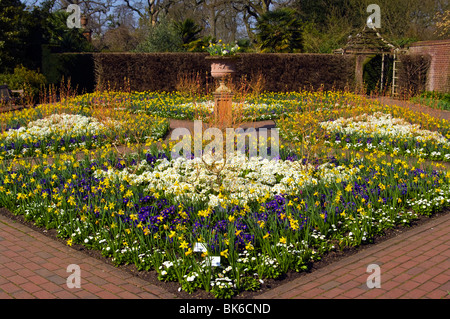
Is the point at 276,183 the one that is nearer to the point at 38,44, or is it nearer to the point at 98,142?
the point at 98,142

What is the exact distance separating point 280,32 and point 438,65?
25.1 ft

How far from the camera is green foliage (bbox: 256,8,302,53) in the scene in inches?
933

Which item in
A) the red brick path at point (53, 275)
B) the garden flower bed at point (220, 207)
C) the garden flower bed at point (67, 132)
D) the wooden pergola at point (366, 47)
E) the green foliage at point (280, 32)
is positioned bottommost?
the red brick path at point (53, 275)

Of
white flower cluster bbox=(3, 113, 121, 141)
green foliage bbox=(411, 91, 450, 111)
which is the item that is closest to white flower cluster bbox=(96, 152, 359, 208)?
white flower cluster bbox=(3, 113, 121, 141)

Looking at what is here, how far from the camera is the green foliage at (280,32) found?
23688mm

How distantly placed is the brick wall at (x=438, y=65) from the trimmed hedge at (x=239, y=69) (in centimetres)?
317

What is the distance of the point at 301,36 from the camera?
2438 centimetres

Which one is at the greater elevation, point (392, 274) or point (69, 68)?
point (69, 68)

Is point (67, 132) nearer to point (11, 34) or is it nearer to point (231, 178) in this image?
point (231, 178)

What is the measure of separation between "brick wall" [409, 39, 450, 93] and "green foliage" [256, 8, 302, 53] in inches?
243

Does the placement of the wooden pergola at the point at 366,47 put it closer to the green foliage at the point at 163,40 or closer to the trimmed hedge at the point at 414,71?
the trimmed hedge at the point at 414,71

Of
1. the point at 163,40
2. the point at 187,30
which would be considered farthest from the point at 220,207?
the point at 187,30

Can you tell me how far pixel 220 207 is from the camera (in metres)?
5.23

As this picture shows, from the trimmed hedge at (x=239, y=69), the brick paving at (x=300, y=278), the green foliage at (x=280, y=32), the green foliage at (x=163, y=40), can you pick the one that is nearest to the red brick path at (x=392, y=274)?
the brick paving at (x=300, y=278)
